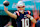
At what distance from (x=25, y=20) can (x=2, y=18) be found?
43 centimetres

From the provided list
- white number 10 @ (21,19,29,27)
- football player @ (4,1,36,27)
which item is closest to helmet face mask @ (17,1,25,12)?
football player @ (4,1,36,27)

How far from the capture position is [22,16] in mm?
1880

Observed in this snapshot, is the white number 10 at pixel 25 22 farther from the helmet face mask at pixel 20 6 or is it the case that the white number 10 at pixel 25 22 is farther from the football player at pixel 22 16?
the helmet face mask at pixel 20 6

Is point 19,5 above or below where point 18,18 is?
above

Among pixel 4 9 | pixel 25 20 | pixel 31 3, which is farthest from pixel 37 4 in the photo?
pixel 4 9

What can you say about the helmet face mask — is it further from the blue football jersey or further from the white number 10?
the white number 10

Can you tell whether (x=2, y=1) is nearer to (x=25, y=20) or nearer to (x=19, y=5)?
(x=19, y=5)

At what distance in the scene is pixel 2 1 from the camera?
6.10 feet

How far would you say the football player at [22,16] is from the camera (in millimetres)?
1845

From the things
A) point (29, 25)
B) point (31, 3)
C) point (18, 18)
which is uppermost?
point (31, 3)

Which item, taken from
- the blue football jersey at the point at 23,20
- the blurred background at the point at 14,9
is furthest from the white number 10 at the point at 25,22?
the blurred background at the point at 14,9

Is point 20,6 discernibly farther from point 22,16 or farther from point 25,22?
point 25,22

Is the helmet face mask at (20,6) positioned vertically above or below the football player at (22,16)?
above

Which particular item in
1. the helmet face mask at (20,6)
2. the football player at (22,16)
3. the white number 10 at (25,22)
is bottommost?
the white number 10 at (25,22)
